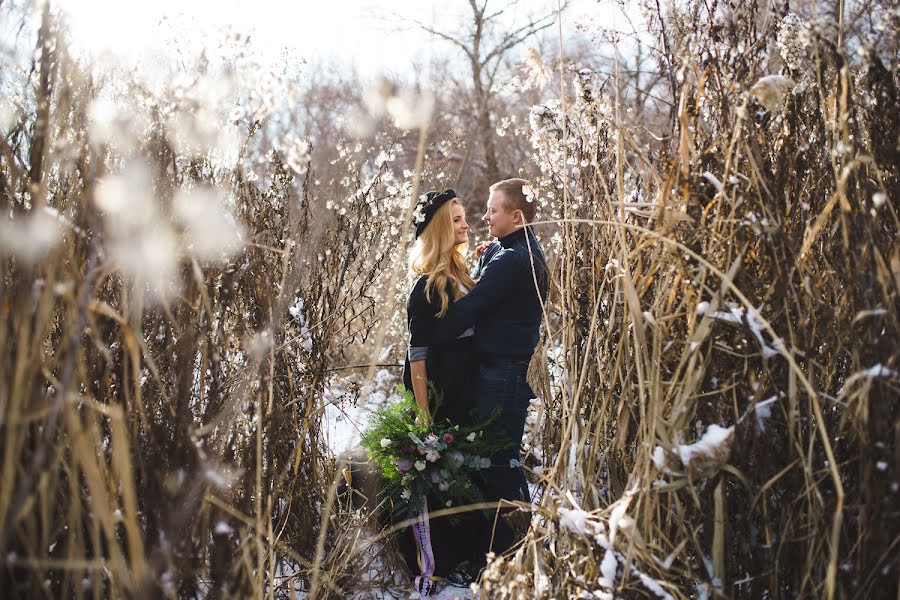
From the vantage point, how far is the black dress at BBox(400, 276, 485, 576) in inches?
119

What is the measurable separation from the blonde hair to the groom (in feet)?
0.50

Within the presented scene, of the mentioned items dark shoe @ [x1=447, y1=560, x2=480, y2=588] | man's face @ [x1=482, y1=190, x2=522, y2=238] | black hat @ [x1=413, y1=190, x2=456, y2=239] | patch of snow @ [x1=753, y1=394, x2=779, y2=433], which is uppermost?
black hat @ [x1=413, y1=190, x2=456, y2=239]

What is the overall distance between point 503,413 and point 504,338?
33cm

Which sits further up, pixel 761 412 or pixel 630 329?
pixel 630 329

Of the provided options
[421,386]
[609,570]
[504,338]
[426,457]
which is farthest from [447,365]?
[609,570]

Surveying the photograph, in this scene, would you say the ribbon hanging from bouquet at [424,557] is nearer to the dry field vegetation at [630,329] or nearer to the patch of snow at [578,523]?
the dry field vegetation at [630,329]

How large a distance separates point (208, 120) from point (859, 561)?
5.93ft

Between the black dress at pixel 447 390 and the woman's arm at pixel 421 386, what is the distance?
5cm

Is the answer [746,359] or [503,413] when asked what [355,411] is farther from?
[746,359]

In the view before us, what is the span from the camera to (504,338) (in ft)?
10.2

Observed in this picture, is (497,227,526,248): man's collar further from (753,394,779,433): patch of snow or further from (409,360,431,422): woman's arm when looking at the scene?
(753,394,779,433): patch of snow

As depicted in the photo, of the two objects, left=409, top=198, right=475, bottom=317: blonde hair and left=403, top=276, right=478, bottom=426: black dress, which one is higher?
left=409, top=198, right=475, bottom=317: blonde hair

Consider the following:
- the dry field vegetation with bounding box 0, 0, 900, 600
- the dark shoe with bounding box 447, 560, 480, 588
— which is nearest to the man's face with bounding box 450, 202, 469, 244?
the dry field vegetation with bounding box 0, 0, 900, 600

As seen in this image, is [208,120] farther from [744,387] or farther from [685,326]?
[744,387]
